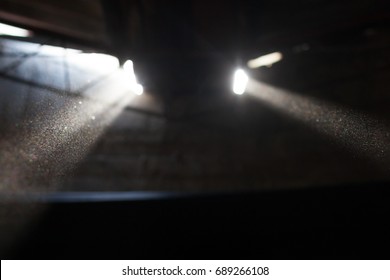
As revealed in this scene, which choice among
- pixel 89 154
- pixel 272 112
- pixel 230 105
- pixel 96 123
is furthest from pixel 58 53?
pixel 272 112

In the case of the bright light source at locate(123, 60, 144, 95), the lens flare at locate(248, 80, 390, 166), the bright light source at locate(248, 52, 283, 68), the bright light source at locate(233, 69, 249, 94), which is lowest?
the lens flare at locate(248, 80, 390, 166)

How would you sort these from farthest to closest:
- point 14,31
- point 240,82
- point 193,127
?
point 193,127, point 240,82, point 14,31

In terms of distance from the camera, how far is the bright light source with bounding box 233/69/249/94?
379cm

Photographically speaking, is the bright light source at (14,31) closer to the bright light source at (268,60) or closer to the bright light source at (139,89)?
the bright light source at (139,89)

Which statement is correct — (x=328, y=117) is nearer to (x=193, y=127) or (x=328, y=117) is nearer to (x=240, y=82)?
(x=240, y=82)

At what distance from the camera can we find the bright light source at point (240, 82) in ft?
12.4

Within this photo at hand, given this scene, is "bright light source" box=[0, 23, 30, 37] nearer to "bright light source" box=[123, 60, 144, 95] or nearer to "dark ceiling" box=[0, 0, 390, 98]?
"dark ceiling" box=[0, 0, 390, 98]

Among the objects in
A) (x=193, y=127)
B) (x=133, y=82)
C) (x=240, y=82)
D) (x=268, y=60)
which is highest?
(x=268, y=60)


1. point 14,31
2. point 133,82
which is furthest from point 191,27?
point 14,31

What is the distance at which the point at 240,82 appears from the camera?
394 cm

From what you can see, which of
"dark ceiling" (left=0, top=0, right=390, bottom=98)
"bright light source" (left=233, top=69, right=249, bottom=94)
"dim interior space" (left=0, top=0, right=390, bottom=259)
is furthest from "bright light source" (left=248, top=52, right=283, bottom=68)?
"dark ceiling" (left=0, top=0, right=390, bottom=98)

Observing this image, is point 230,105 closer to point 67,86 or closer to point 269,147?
point 269,147

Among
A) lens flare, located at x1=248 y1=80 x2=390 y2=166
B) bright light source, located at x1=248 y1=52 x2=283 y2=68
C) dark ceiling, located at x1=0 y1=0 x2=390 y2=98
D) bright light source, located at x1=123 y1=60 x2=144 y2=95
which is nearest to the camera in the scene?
dark ceiling, located at x1=0 y1=0 x2=390 y2=98

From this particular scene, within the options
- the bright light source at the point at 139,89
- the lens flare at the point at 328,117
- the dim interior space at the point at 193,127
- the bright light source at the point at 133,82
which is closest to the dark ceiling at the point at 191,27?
the dim interior space at the point at 193,127
